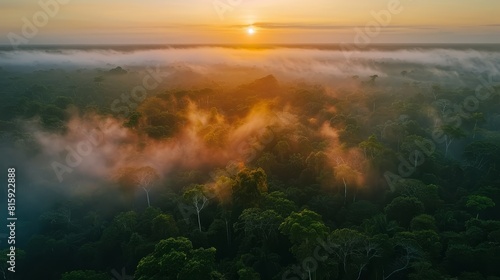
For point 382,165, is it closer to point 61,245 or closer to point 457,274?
point 457,274

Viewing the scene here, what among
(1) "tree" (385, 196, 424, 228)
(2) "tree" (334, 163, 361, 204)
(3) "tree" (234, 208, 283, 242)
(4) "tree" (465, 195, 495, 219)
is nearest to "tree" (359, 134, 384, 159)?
(2) "tree" (334, 163, 361, 204)

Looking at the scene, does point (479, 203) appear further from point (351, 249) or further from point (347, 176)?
point (351, 249)

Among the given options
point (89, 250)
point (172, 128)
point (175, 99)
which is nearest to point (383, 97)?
point (175, 99)

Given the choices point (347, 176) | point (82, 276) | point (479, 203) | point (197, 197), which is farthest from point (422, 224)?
point (82, 276)

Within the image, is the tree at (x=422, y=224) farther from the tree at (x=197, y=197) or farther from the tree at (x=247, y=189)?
the tree at (x=197, y=197)

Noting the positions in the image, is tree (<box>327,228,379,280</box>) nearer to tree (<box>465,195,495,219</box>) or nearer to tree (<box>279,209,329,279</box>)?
tree (<box>279,209,329,279</box>)

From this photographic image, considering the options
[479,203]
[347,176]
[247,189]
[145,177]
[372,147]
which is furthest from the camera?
[372,147]

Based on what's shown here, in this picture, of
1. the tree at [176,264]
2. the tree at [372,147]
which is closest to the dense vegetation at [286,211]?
the tree at [176,264]
